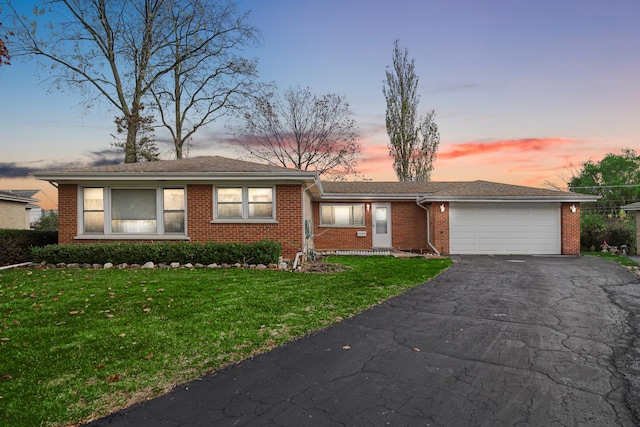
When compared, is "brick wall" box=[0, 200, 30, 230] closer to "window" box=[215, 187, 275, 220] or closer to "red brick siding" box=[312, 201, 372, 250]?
"window" box=[215, 187, 275, 220]

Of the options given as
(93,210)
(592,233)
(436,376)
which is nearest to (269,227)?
(93,210)

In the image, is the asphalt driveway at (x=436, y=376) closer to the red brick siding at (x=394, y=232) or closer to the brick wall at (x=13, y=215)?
the red brick siding at (x=394, y=232)

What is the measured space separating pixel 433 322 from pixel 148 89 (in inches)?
937

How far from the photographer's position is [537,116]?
1842 cm

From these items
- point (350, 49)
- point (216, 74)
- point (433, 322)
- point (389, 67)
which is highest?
point (389, 67)

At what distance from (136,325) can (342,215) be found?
14194mm

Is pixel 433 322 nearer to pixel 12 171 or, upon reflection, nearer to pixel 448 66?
pixel 448 66

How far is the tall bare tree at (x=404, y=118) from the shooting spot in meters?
30.1

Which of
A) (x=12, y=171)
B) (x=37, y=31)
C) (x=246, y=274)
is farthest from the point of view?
(x=12, y=171)

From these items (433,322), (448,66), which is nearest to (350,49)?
(448,66)

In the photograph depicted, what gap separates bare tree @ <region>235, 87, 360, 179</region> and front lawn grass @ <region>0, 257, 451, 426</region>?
21.3 meters

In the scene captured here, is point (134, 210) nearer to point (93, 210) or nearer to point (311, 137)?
point (93, 210)

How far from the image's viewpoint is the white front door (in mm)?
18750

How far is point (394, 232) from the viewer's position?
1877cm
